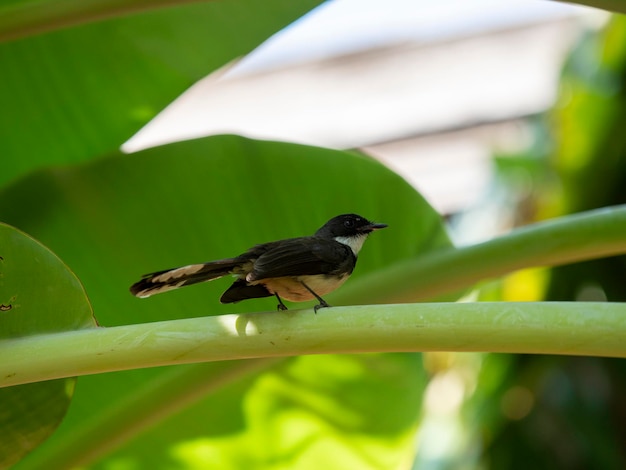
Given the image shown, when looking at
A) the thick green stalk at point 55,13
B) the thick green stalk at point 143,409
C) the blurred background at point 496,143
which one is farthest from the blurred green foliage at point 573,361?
the thick green stalk at point 55,13

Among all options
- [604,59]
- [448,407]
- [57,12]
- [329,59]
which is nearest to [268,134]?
[329,59]

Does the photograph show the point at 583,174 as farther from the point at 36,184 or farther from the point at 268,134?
the point at 268,134

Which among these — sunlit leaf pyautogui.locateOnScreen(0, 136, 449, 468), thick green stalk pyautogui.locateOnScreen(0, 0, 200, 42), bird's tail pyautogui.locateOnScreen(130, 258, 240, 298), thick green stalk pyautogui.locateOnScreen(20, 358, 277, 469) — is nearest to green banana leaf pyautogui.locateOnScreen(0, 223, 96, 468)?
bird's tail pyautogui.locateOnScreen(130, 258, 240, 298)

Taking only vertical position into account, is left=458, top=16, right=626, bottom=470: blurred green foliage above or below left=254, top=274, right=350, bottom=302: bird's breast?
below

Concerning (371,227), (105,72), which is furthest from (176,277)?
(105,72)

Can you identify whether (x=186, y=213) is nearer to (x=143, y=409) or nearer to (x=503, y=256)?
(x=143, y=409)

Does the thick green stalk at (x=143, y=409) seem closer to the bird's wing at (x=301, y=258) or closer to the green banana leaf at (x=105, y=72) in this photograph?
the bird's wing at (x=301, y=258)

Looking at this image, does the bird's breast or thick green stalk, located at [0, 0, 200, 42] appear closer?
the bird's breast

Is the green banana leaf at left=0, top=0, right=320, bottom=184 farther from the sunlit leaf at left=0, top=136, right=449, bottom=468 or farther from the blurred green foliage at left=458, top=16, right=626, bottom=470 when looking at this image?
the blurred green foliage at left=458, top=16, right=626, bottom=470
